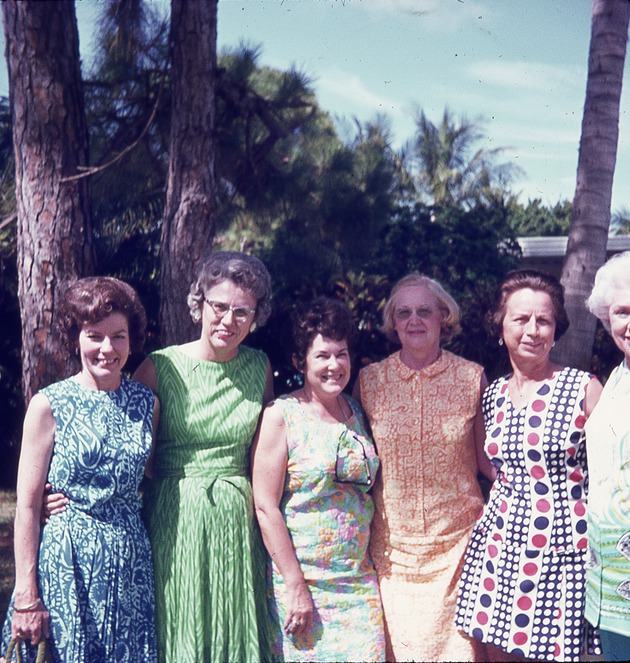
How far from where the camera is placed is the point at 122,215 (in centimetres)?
554

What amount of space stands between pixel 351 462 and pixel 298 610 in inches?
25.3

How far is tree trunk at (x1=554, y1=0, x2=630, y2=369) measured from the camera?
448cm

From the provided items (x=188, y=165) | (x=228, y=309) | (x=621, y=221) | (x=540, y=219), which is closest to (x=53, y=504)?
(x=228, y=309)

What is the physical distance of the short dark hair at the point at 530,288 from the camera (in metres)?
3.32

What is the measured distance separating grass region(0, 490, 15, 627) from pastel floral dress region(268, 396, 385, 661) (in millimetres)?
2326

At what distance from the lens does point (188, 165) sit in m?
4.48

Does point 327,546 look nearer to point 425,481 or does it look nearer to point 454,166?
point 425,481

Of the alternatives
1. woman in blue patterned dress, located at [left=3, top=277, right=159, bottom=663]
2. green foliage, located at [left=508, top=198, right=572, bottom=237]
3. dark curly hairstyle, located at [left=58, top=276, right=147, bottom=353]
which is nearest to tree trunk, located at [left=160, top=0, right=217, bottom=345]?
dark curly hairstyle, located at [left=58, top=276, right=147, bottom=353]

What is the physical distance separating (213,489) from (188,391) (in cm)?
43

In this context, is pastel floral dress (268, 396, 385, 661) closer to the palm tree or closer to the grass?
the grass

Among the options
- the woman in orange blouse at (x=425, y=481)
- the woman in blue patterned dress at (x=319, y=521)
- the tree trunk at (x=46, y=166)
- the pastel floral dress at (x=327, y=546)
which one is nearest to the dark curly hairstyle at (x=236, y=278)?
the woman in blue patterned dress at (x=319, y=521)

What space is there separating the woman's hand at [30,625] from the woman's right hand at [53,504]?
0.34m

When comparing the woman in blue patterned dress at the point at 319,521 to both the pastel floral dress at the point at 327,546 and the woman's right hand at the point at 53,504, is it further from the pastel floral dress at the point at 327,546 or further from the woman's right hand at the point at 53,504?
the woman's right hand at the point at 53,504

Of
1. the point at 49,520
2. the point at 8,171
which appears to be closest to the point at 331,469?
the point at 49,520
